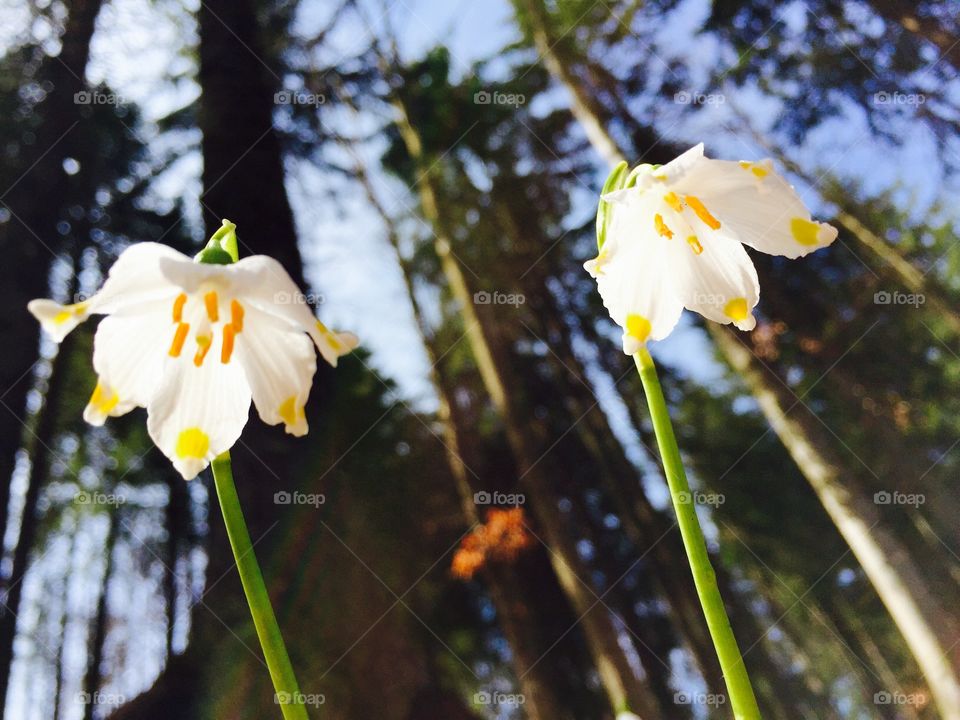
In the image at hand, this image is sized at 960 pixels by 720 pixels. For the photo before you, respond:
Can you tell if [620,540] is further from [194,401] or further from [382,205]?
[194,401]

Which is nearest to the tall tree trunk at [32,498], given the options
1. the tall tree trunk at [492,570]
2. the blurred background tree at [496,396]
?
the blurred background tree at [496,396]

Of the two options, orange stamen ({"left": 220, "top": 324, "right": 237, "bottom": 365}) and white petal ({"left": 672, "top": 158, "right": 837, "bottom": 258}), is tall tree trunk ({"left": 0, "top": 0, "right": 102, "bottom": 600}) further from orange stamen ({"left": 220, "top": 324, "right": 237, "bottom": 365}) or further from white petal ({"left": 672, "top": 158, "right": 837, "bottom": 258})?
white petal ({"left": 672, "top": 158, "right": 837, "bottom": 258})

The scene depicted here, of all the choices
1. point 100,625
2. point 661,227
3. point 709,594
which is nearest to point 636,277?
point 661,227

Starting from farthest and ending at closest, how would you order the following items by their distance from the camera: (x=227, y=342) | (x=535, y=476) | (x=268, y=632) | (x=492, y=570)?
(x=535, y=476), (x=492, y=570), (x=227, y=342), (x=268, y=632)

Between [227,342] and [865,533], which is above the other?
[227,342]

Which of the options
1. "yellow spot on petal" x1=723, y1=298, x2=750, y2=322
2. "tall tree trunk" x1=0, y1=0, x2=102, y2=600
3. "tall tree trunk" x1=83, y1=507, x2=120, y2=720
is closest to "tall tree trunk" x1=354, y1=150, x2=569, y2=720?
"tall tree trunk" x1=0, y1=0, x2=102, y2=600

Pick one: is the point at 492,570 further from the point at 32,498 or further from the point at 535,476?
the point at 32,498
